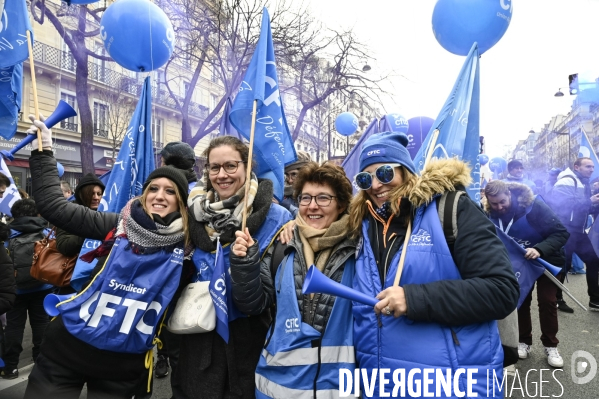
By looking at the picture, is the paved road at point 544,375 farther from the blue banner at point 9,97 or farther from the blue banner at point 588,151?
the blue banner at point 588,151

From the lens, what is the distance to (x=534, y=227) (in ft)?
12.9

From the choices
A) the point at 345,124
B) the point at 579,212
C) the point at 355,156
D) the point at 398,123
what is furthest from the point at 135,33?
the point at 345,124

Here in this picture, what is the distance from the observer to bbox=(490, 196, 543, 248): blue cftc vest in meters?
3.92

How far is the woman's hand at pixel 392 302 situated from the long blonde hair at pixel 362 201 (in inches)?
15.6

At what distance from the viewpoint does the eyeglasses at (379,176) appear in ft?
6.19

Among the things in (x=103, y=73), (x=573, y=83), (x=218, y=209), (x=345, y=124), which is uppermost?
(x=103, y=73)

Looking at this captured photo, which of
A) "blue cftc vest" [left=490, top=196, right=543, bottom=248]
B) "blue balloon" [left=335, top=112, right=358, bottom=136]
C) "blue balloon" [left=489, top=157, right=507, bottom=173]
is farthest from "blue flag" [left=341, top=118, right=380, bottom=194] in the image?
"blue balloon" [left=489, top=157, right=507, bottom=173]

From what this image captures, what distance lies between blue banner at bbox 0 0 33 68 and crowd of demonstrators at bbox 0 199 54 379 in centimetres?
141

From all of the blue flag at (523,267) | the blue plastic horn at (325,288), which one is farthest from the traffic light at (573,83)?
the blue plastic horn at (325,288)

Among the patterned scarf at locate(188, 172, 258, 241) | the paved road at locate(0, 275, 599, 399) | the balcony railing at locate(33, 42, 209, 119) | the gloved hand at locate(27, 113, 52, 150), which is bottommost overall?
the paved road at locate(0, 275, 599, 399)

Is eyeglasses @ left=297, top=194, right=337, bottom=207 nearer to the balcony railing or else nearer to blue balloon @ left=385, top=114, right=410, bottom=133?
blue balloon @ left=385, top=114, right=410, bottom=133

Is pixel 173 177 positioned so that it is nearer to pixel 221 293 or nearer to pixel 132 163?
pixel 221 293

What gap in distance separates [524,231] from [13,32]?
5.03 m

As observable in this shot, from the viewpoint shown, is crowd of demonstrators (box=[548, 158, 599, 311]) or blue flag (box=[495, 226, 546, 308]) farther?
crowd of demonstrators (box=[548, 158, 599, 311])
